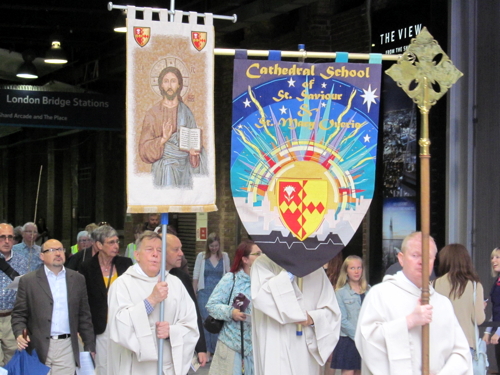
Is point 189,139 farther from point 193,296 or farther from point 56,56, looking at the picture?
point 56,56

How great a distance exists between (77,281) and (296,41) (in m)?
8.25

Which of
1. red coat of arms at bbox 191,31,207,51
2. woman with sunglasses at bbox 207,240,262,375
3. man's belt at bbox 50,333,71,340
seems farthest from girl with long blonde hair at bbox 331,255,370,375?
red coat of arms at bbox 191,31,207,51

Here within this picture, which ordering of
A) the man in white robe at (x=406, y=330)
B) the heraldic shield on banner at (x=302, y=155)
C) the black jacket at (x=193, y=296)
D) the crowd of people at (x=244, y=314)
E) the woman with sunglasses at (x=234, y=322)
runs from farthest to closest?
the woman with sunglasses at (x=234, y=322)
the black jacket at (x=193, y=296)
the heraldic shield on banner at (x=302, y=155)
the crowd of people at (x=244, y=314)
the man in white robe at (x=406, y=330)

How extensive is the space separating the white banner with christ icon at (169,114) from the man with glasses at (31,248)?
4.45 metres

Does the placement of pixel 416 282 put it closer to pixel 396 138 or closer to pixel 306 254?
pixel 306 254

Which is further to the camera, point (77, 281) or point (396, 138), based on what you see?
point (396, 138)

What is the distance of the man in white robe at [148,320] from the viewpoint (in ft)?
21.3

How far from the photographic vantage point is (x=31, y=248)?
11062mm

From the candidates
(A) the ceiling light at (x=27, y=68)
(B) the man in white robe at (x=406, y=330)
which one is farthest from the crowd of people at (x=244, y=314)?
(A) the ceiling light at (x=27, y=68)

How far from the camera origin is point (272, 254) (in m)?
6.89

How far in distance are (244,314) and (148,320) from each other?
1583 millimetres

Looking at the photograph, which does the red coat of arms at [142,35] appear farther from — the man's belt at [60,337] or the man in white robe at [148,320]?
the man's belt at [60,337]

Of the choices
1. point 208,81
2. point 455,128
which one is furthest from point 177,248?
point 455,128

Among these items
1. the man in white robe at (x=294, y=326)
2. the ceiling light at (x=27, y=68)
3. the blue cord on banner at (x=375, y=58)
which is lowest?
the man in white robe at (x=294, y=326)
